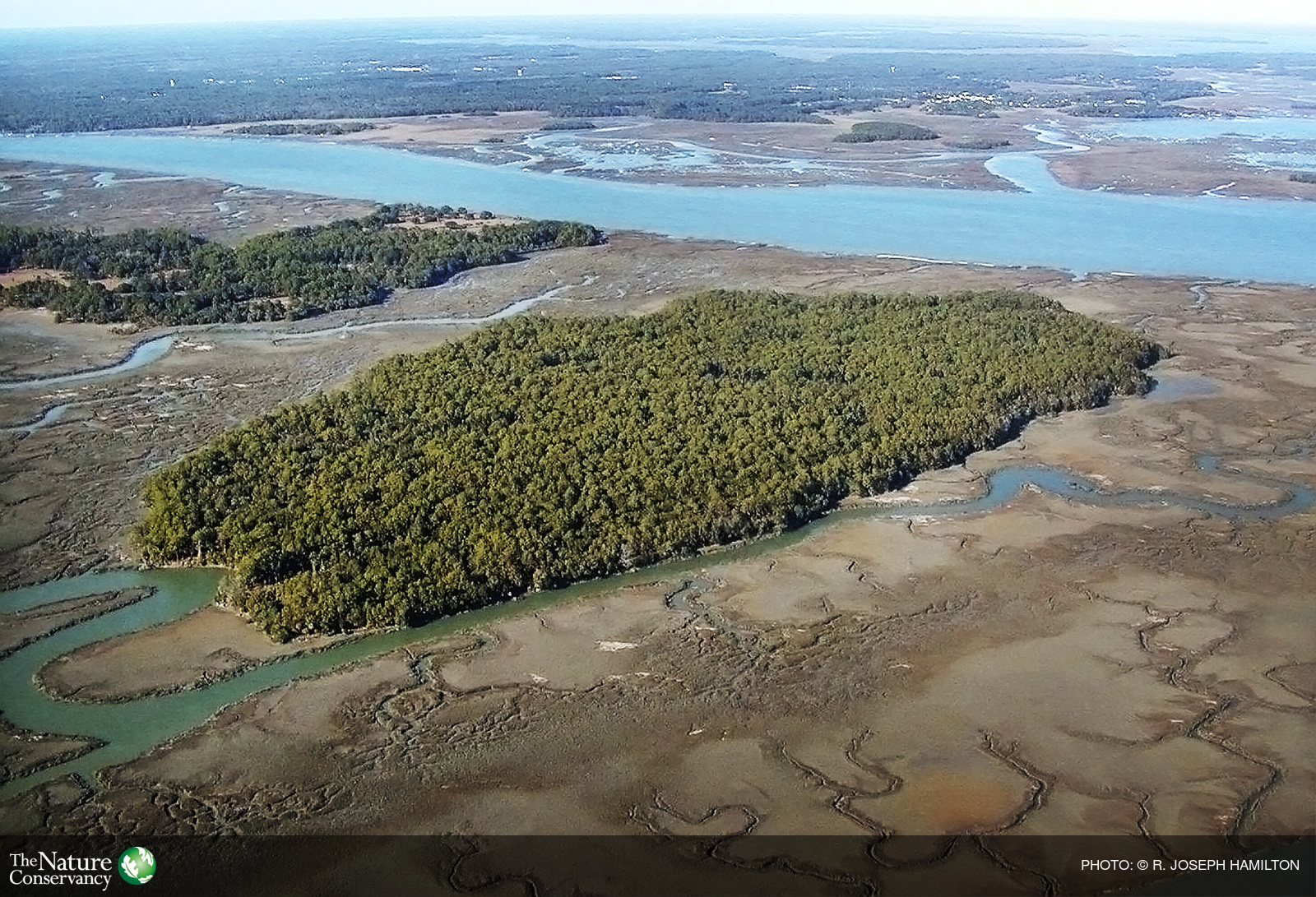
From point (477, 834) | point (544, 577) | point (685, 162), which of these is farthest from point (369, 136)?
point (477, 834)

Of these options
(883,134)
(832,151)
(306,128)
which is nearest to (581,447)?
(832,151)

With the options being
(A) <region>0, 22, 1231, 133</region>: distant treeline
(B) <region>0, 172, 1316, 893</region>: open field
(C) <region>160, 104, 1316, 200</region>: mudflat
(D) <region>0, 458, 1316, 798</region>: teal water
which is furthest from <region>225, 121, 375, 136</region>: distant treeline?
(D) <region>0, 458, 1316, 798</region>: teal water

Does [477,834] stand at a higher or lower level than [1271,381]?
lower

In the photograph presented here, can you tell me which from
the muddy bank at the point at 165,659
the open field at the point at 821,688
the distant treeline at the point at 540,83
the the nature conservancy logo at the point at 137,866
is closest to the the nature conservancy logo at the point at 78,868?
the the nature conservancy logo at the point at 137,866

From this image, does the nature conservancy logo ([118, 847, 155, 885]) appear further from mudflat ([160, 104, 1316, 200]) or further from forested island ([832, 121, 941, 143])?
forested island ([832, 121, 941, 143])

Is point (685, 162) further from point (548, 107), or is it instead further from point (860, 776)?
point (860, 776)

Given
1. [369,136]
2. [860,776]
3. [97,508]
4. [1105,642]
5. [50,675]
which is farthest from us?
[369,136]

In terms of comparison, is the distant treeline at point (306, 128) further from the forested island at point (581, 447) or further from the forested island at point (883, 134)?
the forested island at point (581, 447)
